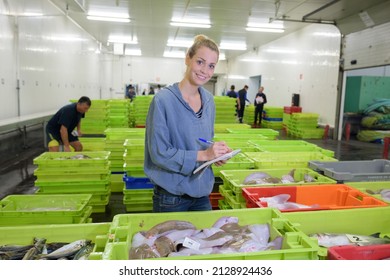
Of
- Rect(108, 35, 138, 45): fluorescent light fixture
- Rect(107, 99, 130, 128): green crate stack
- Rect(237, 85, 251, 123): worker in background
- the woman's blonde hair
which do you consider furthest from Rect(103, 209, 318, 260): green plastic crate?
Rect(108, 35, 138, 45): fluorescent light fixture

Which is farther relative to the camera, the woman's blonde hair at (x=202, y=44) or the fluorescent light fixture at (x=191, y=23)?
the fluorescent light fixture at (x=191, y=23)

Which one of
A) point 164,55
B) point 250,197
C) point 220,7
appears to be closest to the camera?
point 250,197

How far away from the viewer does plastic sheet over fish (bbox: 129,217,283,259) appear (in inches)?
54.3

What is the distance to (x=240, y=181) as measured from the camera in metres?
2.80

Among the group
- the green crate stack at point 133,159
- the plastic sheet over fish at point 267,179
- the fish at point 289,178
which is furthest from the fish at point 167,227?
the green crate stack at point 133,159

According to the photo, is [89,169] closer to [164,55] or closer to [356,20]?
[356,20]

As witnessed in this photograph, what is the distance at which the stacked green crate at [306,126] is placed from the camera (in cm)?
1015

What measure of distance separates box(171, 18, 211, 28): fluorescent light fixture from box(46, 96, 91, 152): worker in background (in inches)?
300

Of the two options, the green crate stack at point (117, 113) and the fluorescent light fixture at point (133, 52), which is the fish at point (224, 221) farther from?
the fluorescent light fixture at point (133, 52)

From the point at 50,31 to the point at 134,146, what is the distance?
25.6 ft

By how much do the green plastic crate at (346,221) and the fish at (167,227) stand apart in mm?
598

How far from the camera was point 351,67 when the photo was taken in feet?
29.9

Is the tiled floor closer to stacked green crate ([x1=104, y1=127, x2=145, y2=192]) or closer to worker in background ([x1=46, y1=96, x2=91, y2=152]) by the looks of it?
stacked green crate ([x1=104, y1=127, x2=145, y2=192])
